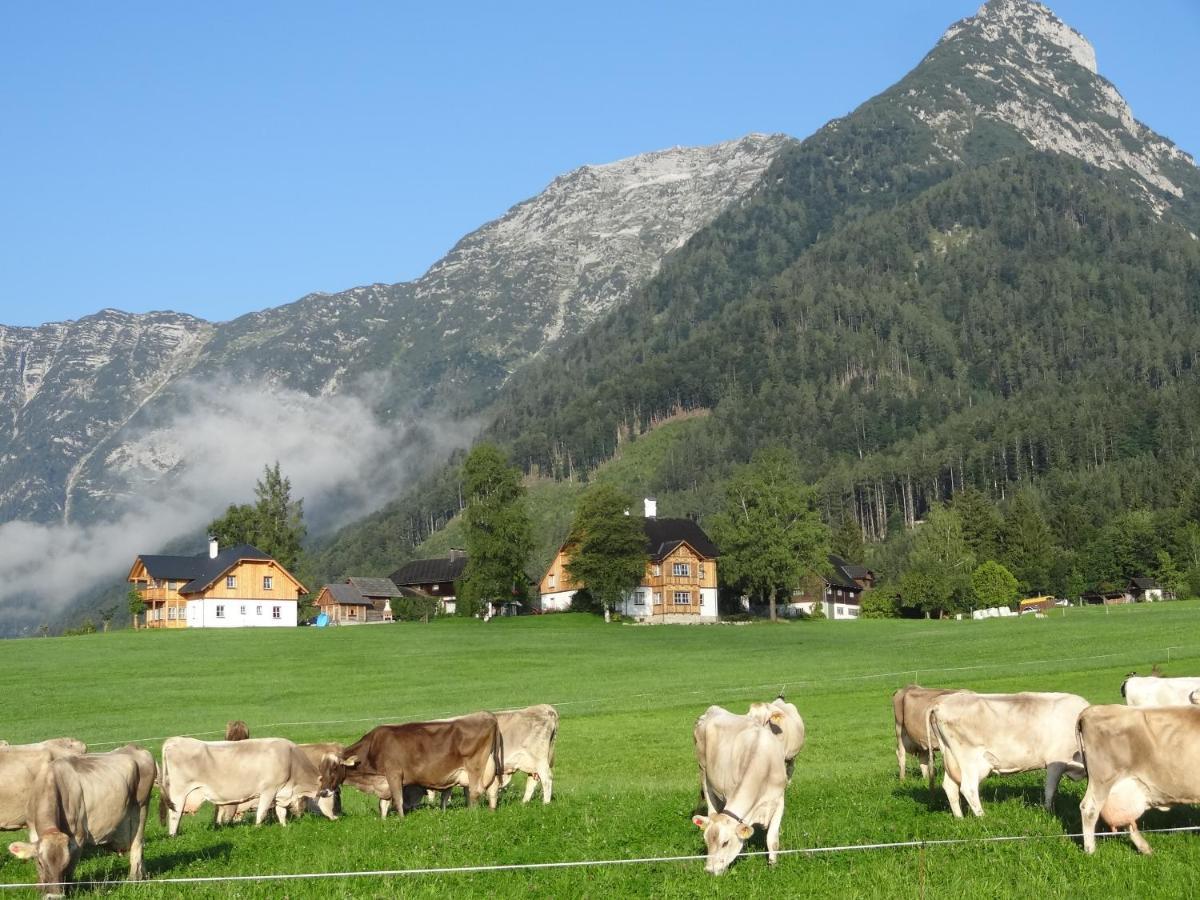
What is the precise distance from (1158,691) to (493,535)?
9857cm

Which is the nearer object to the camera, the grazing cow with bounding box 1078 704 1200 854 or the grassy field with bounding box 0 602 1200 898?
the grassy field with bounding box 0 602 1200 898

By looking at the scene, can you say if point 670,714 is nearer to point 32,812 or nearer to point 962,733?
point 962,733

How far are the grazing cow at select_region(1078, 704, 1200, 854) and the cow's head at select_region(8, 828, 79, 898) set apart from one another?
13.1m

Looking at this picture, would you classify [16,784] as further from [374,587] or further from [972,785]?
[374,587]

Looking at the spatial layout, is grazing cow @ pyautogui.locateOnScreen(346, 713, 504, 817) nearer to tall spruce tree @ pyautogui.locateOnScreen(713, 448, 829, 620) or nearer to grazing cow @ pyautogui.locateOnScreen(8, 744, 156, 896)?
grazing cow @ pyautogui.locateOnScreen(8, 744, 156, 896)

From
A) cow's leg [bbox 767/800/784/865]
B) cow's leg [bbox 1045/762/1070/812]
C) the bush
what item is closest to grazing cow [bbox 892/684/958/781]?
cow's leg [bbox 1045/762/1070/812]

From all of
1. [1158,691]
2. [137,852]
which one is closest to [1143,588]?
[1158,691]

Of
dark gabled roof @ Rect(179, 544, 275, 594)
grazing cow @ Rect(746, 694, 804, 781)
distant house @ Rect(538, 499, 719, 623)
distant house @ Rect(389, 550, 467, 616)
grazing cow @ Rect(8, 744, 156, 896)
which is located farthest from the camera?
distant house @ Rect(389, 550, 467, 616)

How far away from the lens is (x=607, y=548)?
11662 cm

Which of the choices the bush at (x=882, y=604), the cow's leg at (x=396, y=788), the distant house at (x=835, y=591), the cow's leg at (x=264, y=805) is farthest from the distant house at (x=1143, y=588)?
the cow's leg at (x=264, y=805)

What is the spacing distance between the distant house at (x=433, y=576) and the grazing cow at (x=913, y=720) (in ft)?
471

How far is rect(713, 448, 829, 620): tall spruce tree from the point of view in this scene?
4636 inches

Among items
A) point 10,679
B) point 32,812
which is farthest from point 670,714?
point 10,679

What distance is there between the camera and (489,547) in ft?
392
